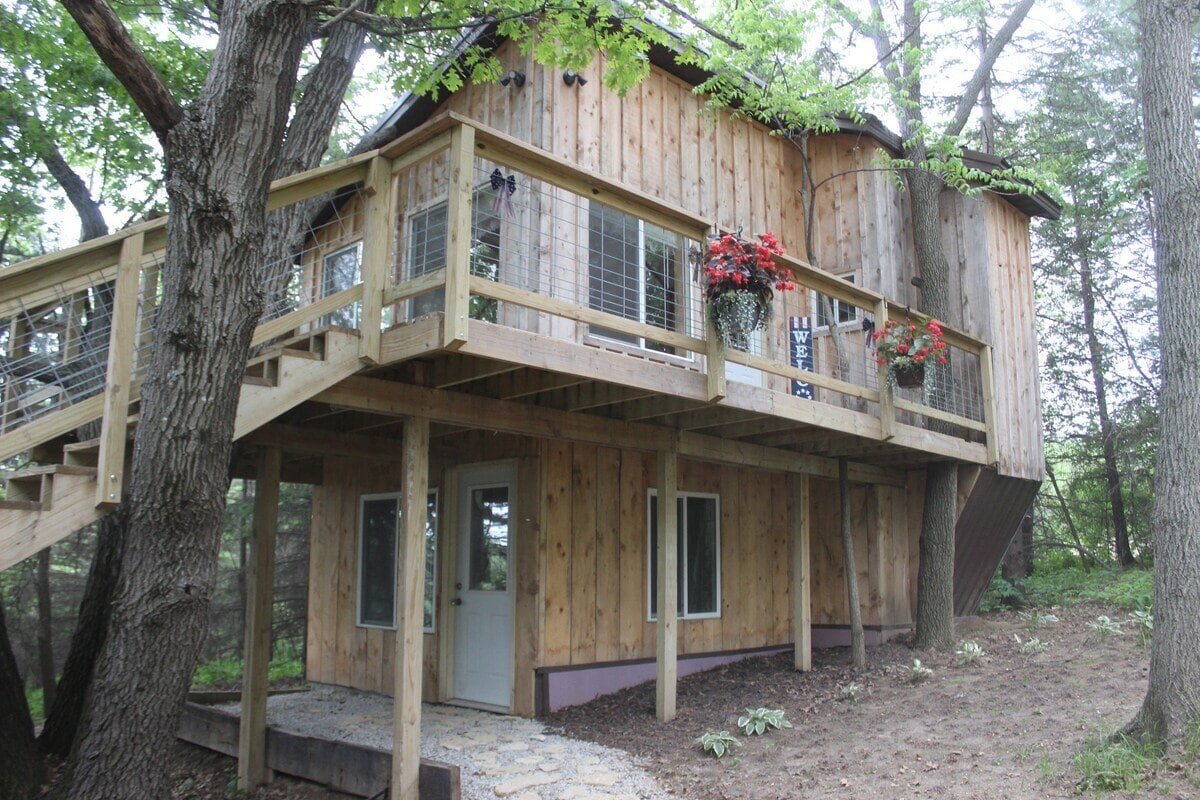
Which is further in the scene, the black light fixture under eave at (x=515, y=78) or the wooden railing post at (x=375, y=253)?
the black light fixture under eave at (x=515, y=78)

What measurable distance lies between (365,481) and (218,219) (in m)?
5.67

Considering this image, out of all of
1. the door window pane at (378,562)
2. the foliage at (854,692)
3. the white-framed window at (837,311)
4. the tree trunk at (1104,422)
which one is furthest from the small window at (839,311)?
the tree trunk at (1104,422)

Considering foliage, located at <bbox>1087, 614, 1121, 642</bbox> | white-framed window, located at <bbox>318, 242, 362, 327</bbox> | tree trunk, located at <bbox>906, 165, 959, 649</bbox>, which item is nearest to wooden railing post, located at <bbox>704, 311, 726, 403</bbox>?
tree trunk, located at <bbox>906, 165, 959, 649</bbox>

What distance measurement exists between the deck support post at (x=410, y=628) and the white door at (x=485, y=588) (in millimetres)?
2056

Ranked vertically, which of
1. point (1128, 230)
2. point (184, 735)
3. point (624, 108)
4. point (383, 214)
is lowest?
point (184, 735)

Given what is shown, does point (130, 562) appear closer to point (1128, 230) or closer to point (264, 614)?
point (264, 614)

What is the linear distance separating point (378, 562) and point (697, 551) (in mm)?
3247

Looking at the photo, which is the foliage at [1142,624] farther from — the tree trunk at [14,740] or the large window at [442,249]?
the tree trunk at [14,740]

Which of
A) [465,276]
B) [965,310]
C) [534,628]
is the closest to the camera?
[465,276]

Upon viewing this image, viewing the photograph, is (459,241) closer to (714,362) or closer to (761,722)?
(714,362)

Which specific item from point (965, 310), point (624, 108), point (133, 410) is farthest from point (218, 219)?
point (965, 310)

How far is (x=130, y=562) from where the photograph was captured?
405 centimetres

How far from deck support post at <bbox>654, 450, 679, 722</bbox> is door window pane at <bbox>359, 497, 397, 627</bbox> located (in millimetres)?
2976

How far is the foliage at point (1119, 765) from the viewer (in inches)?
194
